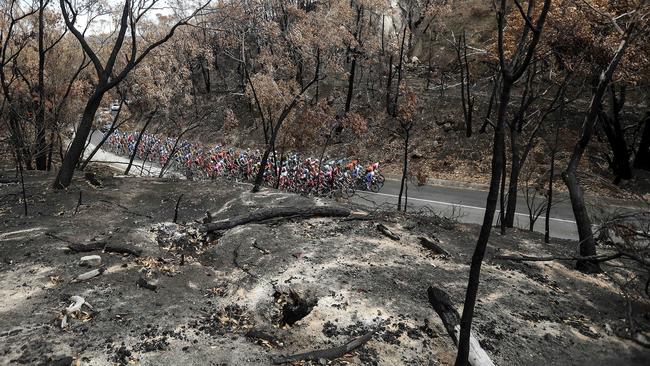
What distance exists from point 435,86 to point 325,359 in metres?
29.4

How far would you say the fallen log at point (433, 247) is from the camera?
945cm

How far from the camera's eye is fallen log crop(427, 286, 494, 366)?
5496 mm

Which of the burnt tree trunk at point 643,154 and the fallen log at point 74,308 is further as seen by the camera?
the burnt tree trunk at point 643,154

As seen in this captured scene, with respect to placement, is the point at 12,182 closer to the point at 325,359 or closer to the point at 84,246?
the point at 84,246

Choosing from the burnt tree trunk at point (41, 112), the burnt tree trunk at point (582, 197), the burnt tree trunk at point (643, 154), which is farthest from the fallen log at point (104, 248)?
the burnt tree trunk at point (643, 154)

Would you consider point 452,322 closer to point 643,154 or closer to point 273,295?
point 273,295

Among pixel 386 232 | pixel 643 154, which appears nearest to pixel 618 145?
pixel 643 154

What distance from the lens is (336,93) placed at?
34.2m

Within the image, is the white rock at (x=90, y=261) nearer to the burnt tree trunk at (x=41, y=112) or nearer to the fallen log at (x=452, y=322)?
the fallen log at (x=452, y=322)

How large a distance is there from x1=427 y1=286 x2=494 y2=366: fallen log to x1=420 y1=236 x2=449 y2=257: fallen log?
2317 millimetres

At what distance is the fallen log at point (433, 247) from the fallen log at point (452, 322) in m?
2.32

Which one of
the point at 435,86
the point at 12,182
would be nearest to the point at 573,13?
the point at 12,182

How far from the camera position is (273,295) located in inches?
284

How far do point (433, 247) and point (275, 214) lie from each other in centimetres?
396
